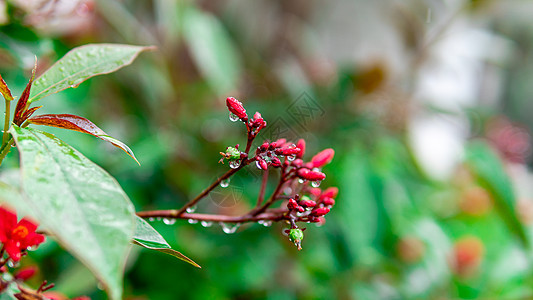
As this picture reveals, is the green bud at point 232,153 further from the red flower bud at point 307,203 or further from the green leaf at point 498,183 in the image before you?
the green leaf at point 498,183

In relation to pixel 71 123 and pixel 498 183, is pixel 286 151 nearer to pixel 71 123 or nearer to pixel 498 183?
pixel 71 123

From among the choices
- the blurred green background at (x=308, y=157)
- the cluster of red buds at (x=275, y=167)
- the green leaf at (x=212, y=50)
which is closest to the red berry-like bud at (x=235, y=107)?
the cluster of red buds at (x=275, y=167)

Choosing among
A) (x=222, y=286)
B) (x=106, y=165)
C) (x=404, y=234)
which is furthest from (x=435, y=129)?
(x=106, y=165)

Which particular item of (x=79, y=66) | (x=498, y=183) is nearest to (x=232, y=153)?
(x=79, y=66)

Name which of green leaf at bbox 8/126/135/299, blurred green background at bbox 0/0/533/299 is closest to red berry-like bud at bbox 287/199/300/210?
green leaf at bbox 8/126/135/299

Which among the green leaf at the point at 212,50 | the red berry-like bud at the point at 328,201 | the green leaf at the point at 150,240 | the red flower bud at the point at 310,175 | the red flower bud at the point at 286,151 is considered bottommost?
the green leaf at the point at 212,50

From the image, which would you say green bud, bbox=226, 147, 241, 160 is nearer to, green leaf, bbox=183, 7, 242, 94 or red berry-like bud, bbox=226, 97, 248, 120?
red berry-like bud, bbox=226, 97, 248, 120

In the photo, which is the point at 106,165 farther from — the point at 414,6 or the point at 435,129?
the point at 414,6
